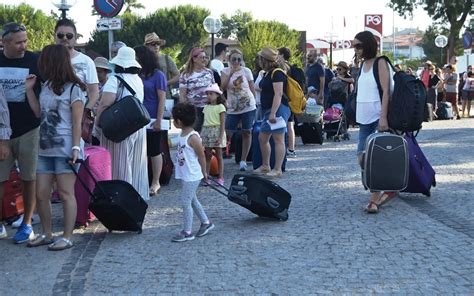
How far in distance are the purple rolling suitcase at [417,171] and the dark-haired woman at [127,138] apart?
2.79 metres

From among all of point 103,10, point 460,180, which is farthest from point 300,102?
point 103,10

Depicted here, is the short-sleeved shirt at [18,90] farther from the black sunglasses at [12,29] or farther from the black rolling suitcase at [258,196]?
the black rolling suitcase at [258,196]

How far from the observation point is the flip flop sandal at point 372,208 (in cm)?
754

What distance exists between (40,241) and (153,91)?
Result: 2.79 metres

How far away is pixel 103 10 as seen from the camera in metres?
12.7

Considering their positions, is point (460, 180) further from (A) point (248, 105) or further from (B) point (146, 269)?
(B) point (146, 269)

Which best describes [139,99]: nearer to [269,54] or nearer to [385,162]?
[385,162]

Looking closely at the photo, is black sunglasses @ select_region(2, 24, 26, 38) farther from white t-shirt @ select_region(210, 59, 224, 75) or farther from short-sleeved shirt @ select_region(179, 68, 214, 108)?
white t-shirt @ select_region(210, 59, 224, 75)

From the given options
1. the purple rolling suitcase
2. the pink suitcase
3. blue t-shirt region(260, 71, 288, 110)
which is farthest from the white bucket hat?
the purple rolling suitcase

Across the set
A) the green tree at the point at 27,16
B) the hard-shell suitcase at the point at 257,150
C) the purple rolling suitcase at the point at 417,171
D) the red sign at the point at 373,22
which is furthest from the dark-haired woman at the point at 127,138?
the green tree at the point at 27,16

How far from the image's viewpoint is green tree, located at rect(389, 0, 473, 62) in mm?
49406

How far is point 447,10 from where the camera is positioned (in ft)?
167

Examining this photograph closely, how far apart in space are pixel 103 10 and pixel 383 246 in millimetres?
7984

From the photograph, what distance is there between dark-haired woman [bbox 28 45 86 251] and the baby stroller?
9617mm
